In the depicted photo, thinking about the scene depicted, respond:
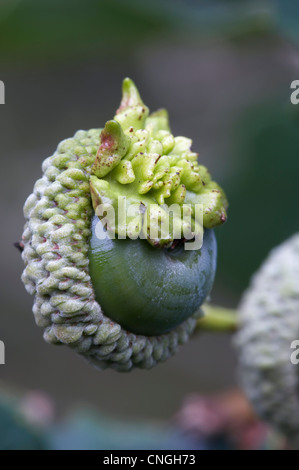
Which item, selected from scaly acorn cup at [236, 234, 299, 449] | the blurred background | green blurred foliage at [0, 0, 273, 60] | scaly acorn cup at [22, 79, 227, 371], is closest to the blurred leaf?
the blurred background

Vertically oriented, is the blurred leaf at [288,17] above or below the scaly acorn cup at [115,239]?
above

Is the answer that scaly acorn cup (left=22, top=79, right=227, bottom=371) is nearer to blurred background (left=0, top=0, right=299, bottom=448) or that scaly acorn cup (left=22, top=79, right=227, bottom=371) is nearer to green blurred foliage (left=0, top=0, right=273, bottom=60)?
blurred background (left=0, top=0, right=299, bottom=448)

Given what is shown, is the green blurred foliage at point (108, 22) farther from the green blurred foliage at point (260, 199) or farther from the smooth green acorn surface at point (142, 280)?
the smooth green acorn surface at point (142, 280)

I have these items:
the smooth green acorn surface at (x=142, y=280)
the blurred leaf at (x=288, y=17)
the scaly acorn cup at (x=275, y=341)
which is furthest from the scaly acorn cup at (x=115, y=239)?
the blurred leaf at (x=288, y=17)

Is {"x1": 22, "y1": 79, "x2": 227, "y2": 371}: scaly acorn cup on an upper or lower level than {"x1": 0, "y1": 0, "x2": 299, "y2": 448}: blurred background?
lower

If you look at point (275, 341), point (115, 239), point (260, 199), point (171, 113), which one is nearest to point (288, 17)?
point (260, 199)

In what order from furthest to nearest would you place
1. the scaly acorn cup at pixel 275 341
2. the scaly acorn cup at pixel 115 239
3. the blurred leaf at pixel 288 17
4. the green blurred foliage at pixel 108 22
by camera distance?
the green blurred foliage at pixel 108 22 < the blurred leaf at pixel 288 17 < the scaly acorn cup at pixel 275 341 < the scaly acorn cup at pixel 115 239
